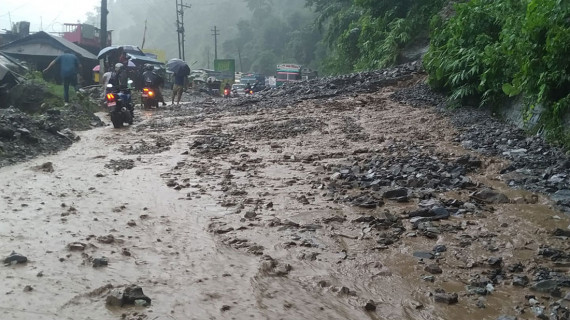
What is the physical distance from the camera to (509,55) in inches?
287

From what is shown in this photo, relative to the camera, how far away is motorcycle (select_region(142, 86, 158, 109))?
15938mm

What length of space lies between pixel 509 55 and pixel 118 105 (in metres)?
7.70

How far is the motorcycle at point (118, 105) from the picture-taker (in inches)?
429

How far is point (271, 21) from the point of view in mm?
74312

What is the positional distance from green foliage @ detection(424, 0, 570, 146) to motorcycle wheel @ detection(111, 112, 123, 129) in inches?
269

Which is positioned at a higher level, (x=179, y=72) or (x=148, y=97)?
(x=179, y=72)

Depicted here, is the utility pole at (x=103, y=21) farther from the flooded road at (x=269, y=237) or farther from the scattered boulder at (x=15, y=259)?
the scattered boulder at (x=15, y=259)

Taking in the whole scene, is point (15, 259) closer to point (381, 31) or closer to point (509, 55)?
point (509, 55)

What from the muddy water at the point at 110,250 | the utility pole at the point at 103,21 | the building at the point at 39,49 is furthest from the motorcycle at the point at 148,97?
the building at the point at 39,49

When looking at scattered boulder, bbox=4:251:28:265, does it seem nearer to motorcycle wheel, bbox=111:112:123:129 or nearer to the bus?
motorcycle wheel, bbox=111:112:123:129

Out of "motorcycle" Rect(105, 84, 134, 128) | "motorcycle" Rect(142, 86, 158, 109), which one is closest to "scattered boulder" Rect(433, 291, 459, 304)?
"motorcycle" Rect(105, 84, 134, 128)

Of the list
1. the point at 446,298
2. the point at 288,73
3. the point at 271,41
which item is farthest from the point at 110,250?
the point at 271,41

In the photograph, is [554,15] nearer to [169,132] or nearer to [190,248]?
[190,248]

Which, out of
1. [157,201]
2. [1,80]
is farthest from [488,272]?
[1,80]
